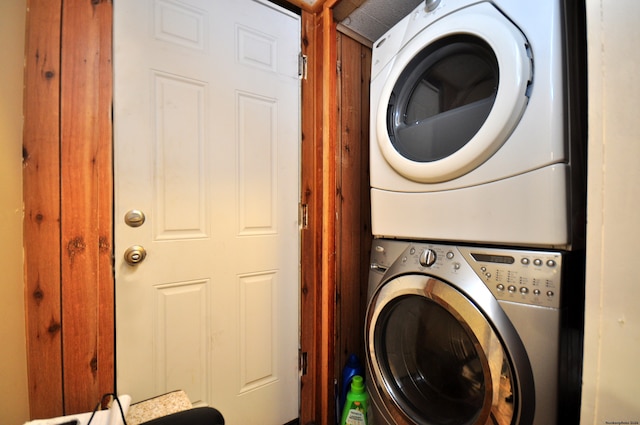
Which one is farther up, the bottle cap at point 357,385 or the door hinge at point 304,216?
the door hinge at point 304,216

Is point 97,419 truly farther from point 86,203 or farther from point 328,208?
point 328,208

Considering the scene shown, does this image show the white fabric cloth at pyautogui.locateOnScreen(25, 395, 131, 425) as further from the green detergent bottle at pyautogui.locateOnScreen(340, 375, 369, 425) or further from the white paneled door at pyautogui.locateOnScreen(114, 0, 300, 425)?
the green detergent bottle at pyautogui.locateOnScreen(340, 375, 369, 425)

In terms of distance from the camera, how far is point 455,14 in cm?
75

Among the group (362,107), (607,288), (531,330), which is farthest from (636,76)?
(362,107)

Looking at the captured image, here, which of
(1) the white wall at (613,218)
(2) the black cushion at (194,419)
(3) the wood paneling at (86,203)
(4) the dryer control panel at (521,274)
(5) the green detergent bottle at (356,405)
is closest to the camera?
(1) the white wall at (613,218)

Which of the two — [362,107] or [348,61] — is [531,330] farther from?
[348,61]

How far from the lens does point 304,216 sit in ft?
4.08

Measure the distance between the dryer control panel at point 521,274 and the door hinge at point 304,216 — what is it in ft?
2.44

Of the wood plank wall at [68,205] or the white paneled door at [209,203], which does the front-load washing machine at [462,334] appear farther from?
the wood plank wall at [68,205]

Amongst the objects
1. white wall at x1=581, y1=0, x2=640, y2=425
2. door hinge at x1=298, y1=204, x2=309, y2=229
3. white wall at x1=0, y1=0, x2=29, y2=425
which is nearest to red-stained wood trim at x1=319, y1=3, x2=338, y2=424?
door hinge at x1=298, y1=204, x2=309, y2=229

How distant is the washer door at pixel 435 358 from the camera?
24.0 inches

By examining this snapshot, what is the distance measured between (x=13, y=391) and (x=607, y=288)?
1488 millimetres

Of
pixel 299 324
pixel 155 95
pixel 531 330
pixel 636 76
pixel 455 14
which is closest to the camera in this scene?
pixel 636 76

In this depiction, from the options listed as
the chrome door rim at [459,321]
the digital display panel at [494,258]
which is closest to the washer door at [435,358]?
the chrome door rim at [459,321]
